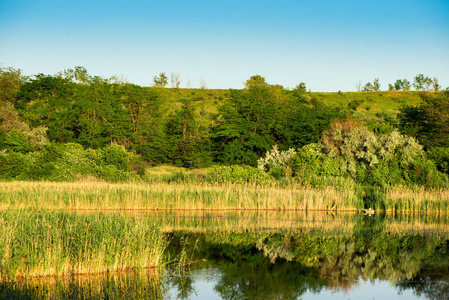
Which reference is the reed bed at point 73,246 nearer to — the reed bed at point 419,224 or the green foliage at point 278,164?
the reed bed at point 419,224

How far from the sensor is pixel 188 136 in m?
47.4

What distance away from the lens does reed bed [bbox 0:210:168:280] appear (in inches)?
435

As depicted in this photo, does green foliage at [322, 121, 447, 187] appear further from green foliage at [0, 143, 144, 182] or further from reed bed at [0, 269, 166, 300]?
reed bed at [0, 269, 166, 300]

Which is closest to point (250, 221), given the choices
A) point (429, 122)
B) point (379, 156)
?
point (379, 156)

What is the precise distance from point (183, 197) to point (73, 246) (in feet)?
41.8

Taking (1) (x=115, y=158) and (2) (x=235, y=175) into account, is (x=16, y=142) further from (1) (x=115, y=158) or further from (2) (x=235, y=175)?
(2) (x=235, y=175)

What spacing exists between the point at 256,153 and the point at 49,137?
1776 centimetres

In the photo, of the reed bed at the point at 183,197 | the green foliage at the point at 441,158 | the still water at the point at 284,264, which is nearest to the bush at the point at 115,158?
the reed bed at the point at 183,197

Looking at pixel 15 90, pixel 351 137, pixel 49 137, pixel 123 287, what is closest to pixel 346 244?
pixel 123 287

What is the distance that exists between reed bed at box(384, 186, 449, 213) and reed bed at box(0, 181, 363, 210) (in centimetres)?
153

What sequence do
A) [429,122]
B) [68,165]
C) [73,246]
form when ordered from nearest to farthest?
[73,246]
[68,165]
[429,122]

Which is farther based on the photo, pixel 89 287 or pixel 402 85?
pixel 402 85

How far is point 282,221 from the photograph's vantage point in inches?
840

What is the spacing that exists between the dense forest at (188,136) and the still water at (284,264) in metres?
10.6
